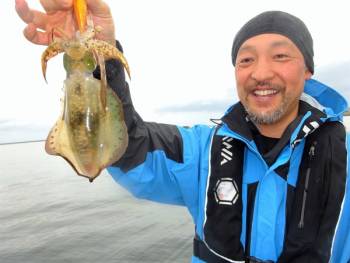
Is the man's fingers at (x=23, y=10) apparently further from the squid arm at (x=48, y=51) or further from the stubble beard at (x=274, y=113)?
the stubble beard at (x=274, y=113)

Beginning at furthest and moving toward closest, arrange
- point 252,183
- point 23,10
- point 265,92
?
point 265,92
point 252,183
point 23,10

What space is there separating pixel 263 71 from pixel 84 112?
6.93 ft

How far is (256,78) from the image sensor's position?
384cm

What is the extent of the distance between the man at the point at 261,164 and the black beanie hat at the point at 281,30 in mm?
13

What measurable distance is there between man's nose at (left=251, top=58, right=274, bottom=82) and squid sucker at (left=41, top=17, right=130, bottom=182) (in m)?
1.83

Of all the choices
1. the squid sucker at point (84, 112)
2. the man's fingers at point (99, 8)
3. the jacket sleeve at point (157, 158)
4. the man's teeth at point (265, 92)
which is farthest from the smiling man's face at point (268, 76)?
the squid sucker at point (84, 112)

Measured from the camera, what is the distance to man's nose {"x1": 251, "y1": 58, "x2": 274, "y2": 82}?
12.6 ft

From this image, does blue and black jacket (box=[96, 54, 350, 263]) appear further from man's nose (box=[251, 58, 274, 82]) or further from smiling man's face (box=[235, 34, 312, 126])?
man's nose (box=[251, 58, 274, 82])

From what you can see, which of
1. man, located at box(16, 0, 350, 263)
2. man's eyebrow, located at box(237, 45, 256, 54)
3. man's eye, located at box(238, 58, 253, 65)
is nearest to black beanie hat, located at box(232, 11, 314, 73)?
man, located at box(16, 0, 350, 263)

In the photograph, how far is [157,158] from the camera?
3.65 metres

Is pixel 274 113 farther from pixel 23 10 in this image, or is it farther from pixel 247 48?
pixel 23 10

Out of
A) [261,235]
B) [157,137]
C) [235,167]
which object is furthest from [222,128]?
[261,235]

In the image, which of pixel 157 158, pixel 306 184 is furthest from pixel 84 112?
pixel 306 184

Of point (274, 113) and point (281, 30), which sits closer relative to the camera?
point (274, 113)
